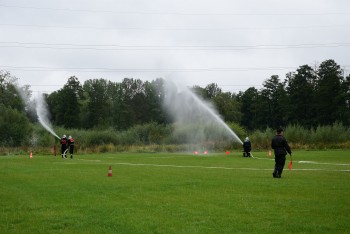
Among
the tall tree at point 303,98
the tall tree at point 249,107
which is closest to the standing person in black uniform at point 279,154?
the tall tree at point 303,98

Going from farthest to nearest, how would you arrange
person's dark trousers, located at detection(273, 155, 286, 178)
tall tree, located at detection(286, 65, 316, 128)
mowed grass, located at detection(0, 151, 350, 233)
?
tall tree, located at detection(286, 65, 316, 128) < person's dark trousers, located at detection(273, 155, 286, 178) < mowed grass, located at detection(0, 151, 350, 233)

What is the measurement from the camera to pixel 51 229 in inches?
396

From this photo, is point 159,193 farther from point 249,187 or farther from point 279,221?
point 279,221

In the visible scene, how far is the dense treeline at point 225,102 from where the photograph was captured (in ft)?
363

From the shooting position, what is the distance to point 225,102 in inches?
4761

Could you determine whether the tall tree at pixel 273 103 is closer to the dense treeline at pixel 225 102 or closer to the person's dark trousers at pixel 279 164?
the dense treeline at pixel 225 102

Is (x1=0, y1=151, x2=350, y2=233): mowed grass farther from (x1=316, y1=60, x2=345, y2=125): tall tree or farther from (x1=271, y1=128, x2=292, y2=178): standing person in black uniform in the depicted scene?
(x1=316, y1=60, x2=345, y2=125): tall tree

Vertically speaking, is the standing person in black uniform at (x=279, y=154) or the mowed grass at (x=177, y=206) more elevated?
the standing person in black uniform at (x=279, y=154)

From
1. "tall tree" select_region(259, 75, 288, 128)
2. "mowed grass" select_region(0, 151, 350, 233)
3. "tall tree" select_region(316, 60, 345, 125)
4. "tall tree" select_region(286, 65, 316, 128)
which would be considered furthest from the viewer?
"tall tree" select_region(259, 75, 288, 128)

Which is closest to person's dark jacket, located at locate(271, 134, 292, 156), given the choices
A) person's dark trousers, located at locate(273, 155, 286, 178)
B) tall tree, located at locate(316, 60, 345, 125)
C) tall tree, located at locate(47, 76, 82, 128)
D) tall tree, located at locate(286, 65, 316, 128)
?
person's dark trousers, located at locate(273, 155, 286, 178)

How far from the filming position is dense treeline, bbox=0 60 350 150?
4355 inches

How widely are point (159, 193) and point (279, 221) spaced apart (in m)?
5.76

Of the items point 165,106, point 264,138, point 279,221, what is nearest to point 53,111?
point 165,106

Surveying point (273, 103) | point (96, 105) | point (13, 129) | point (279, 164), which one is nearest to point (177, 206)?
point (279, 164)
